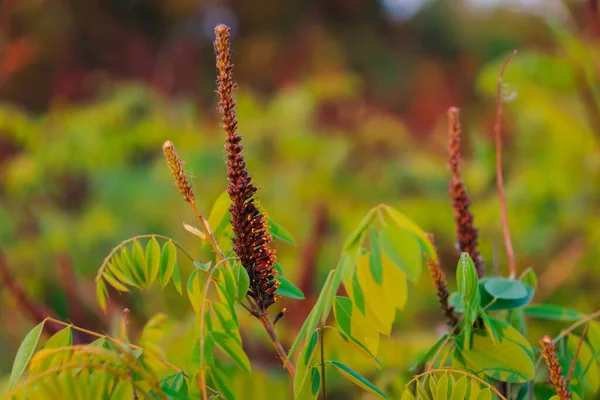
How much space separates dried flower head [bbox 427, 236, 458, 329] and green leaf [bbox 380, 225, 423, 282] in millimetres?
112

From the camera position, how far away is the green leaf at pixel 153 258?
52cm

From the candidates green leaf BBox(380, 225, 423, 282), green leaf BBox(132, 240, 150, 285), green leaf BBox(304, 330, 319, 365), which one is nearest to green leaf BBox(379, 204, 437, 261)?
green leaf BBox(380, 225, 423, 282)

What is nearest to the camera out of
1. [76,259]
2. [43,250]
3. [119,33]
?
[43,250]

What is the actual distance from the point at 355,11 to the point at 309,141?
7566 millimetres

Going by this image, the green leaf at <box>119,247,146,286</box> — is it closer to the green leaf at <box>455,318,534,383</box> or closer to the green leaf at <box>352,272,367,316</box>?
the green leaf at <box>352,272,367,316</box>

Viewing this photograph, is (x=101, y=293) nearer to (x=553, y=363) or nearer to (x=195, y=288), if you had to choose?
(x=195, y=288)

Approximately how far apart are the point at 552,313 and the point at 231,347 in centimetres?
36

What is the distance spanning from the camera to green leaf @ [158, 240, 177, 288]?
0.52 metres

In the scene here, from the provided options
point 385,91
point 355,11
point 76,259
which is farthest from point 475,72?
point 76,259

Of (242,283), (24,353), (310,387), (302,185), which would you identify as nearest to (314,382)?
(310,387)

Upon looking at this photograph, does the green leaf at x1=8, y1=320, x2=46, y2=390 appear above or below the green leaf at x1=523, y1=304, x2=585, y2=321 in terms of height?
above

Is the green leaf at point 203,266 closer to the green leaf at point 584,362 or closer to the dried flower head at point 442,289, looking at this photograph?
the dried flower head at point 442,289

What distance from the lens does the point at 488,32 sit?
9906 mm

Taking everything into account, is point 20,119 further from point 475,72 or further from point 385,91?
point 385,91
